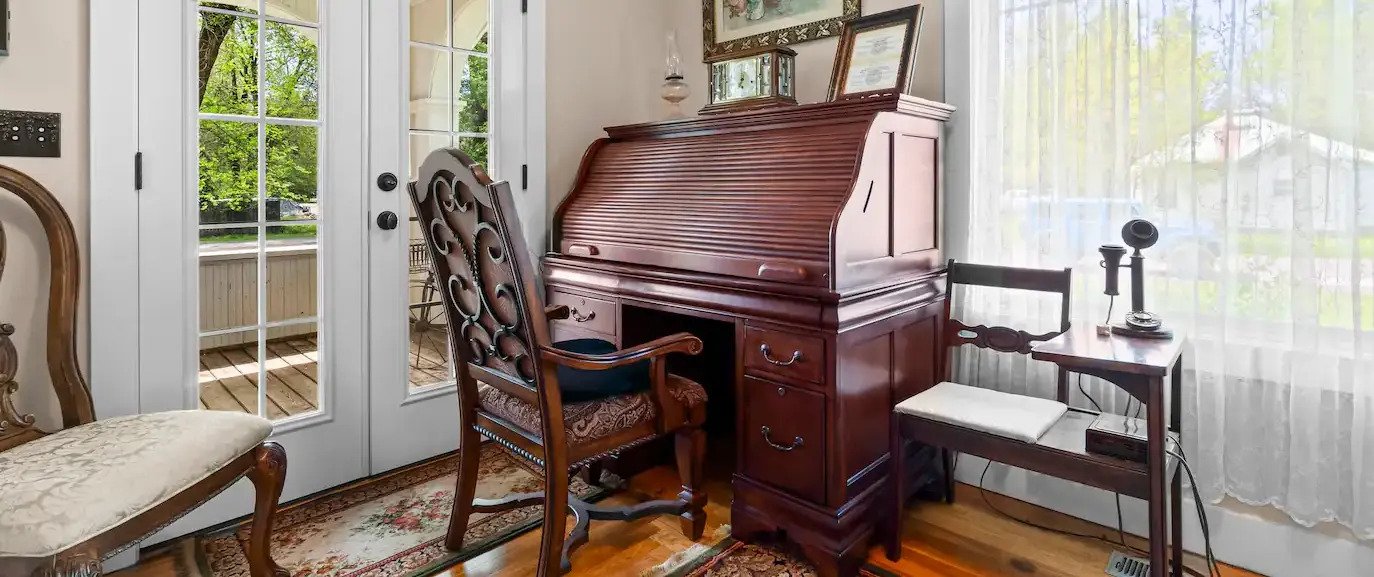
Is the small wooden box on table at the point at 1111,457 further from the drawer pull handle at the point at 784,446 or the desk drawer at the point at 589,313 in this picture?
the desk drawer at the point at 589,313

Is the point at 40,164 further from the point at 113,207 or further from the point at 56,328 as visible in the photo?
the point at 56,328

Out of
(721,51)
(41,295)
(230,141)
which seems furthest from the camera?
(721,51)

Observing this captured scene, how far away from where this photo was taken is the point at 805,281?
1791 millimetres

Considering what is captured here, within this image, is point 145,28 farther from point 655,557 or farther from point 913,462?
point 913,462

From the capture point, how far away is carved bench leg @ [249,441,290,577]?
1.63 metres

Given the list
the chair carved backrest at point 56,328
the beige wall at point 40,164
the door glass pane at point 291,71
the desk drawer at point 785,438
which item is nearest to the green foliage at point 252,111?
the door glass pane at point 291,71

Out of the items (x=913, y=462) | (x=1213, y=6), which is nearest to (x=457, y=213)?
(x=913, y=462)

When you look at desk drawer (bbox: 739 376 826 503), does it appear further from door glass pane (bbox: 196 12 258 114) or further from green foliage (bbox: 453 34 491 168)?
door glass pane (bbox: 196 12 258 114)

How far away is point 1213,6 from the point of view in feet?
5.87

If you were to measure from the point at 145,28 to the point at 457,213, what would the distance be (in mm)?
1124

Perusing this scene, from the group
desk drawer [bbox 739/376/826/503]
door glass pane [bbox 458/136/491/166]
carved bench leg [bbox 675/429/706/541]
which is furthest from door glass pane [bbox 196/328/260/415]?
desk drawer [bbox 739/376/826/503]

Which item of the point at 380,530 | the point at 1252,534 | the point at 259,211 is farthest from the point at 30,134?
the point at 1252,534

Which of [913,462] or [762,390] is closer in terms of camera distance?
[762,390]

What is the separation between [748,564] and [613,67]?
214 centimetres
